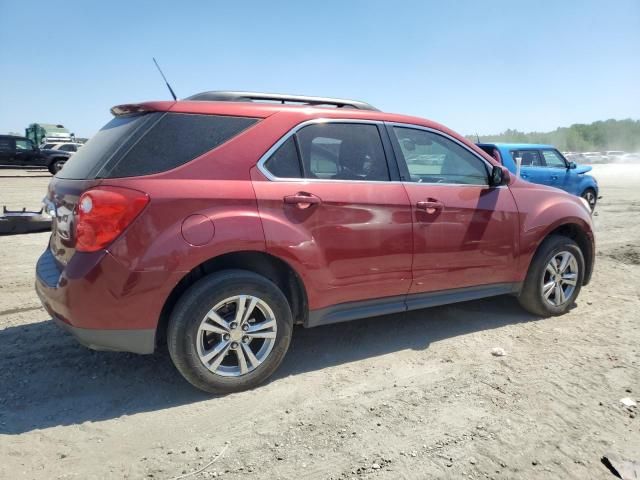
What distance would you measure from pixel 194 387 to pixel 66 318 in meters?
0.90

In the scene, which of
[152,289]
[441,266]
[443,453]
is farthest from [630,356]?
[152,289]

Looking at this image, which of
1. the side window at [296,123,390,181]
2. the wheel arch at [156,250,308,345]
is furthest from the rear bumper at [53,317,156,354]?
the side window at [296,123,390,181]

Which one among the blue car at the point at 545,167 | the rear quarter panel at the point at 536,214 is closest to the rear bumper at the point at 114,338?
the rear quarter panel at the point at 536,214

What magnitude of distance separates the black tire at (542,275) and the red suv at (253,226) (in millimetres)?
497

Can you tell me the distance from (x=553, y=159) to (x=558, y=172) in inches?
14.8

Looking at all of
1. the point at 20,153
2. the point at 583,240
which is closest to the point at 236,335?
the point at 583,240

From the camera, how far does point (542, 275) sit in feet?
13.9

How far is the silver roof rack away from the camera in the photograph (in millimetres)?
3199

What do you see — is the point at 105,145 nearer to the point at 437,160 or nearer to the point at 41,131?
the point at 437,160

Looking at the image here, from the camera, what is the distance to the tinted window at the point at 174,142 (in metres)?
2.73

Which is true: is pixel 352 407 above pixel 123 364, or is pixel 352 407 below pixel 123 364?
below

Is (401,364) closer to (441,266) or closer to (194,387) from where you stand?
(441,266)

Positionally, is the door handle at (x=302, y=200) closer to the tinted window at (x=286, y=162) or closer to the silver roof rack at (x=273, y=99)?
the tinted window at (x=286, y=162)

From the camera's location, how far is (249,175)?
2934mm
